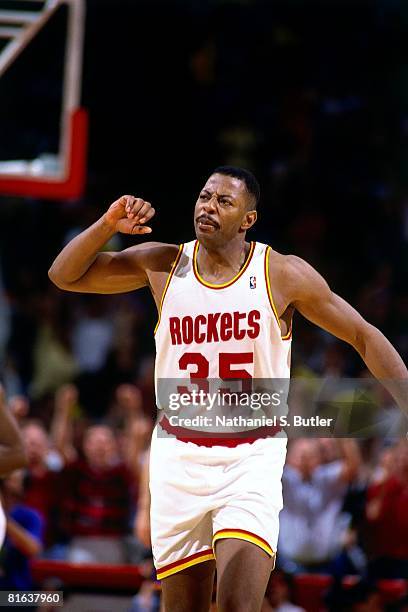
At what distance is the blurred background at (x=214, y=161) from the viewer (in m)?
11.9

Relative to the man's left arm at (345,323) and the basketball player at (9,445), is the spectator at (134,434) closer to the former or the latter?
the basketball player at (9,445)

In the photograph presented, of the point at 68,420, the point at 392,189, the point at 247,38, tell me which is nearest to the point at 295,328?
the point at 392,189

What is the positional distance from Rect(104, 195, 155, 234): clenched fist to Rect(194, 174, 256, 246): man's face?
249 millimetres

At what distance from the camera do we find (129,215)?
16.0 ft

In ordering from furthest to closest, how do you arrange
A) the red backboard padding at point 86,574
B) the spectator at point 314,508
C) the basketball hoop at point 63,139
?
1. the spectator at point 314,508
2. the red backboard padding at point 86,574
3. the basketball hoop at point 63,139

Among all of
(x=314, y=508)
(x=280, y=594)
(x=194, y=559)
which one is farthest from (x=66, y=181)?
(x=194, y=559)

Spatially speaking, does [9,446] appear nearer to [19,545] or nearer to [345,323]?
[345,323]

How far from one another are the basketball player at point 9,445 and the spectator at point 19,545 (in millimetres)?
2828

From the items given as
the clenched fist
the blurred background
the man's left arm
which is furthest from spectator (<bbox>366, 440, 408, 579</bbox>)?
the clenched fist

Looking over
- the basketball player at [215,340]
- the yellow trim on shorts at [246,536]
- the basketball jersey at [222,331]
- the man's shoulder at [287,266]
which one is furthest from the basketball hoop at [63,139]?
the yellow trim on shorts at [246,536]

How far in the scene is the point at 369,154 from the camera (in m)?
12.9

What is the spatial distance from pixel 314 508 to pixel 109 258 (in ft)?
14.1

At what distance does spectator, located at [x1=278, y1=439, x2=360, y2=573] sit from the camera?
8.63 m

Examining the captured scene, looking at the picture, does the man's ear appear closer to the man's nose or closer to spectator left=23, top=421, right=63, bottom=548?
the man's nose
